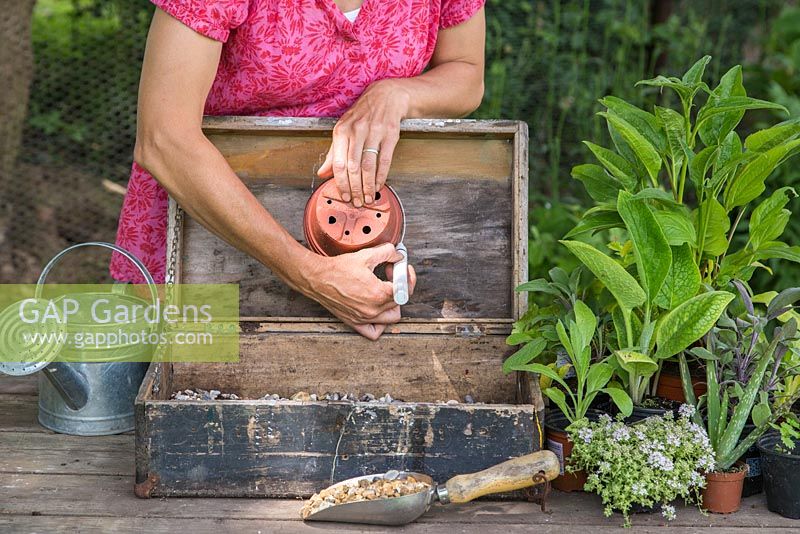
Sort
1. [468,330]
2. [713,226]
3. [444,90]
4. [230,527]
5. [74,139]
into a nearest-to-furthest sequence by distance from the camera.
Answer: [230,527] → [713,226] → [468,330] → [444,90] → [74,139]

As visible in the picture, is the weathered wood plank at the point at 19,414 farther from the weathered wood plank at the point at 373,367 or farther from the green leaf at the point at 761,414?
the green leaf at the point at 761,414

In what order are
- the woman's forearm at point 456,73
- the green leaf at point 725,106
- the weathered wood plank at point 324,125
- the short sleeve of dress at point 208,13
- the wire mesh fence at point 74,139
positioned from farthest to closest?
1. the wire mesh fence at point 74,139
2. the woman's forearm at point 456,73
3. the weathered wood plank at point 324,125
4. the short sleeve of dress at point 208,13
5. the green leaf at point 725,106

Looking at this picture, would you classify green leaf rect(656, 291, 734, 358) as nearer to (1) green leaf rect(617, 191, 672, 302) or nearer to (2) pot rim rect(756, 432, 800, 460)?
(1) green leaf rect(617, 191, 672, 302)

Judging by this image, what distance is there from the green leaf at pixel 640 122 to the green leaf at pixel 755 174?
14 cm

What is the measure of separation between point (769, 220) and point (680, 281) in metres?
0.25

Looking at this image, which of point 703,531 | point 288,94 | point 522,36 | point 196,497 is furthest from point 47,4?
point 703,531

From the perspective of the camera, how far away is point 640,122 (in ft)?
5.52

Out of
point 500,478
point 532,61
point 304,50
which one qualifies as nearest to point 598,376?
point 500,478

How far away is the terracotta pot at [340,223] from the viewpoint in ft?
6.14


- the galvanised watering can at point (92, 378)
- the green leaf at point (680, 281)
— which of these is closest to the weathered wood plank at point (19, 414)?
the galvanised watering can at point (92, 378)

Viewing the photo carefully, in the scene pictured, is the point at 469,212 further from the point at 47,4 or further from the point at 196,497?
the point at 47,4

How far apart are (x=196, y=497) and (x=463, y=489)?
0.45 meters

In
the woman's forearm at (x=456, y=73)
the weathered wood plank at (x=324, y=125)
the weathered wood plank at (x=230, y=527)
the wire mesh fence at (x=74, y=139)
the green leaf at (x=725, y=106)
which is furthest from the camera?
the wire mesh fence at (x=74, y=139)

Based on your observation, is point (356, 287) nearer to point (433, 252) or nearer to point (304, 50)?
point (433, 252)
